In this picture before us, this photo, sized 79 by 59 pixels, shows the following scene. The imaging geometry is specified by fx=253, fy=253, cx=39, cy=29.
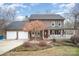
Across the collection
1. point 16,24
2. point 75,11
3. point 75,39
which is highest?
point 75,11

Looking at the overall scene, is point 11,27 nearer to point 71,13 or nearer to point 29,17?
point 29,17

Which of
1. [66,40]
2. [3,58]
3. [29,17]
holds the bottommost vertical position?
[3,58]

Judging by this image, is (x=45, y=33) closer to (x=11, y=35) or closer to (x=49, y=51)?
(x=49, y=51)

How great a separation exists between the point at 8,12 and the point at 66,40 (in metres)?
0.56

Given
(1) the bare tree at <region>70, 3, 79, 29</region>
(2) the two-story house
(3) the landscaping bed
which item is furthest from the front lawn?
(1) the bare tree at <region>70, 3, 79, 29</region>

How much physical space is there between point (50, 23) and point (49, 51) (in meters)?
0.24

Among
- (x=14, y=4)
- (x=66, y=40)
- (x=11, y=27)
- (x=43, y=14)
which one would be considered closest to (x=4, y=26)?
(x=11, y=27)

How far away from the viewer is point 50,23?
220 centimetres

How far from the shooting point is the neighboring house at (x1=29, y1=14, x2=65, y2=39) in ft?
7.16

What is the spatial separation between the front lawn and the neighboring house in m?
0.11

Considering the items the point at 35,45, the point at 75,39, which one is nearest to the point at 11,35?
the point at 35,45

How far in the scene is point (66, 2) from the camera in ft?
7.20

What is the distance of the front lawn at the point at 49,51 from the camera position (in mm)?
2182

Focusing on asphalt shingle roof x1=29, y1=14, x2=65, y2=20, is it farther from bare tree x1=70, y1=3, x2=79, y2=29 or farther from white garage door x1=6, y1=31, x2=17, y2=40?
white garage door x1=6, y1=31, x2=17, y2=40
